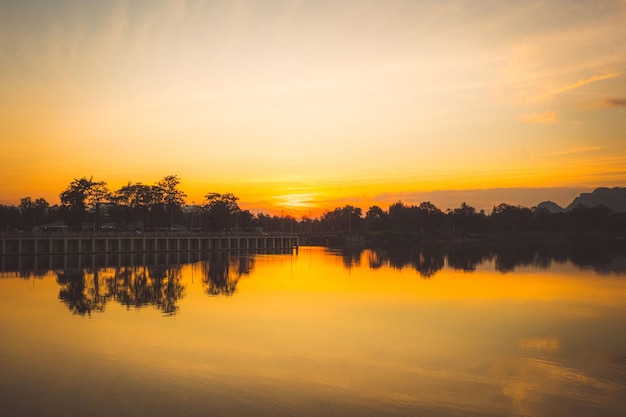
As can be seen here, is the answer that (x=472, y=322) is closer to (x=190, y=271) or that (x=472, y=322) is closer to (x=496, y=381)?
(x=496, y=381)

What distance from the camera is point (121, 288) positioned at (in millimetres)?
39844

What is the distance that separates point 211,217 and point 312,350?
10537 centimetres

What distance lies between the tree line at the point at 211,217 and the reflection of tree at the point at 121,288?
4490 centimetres

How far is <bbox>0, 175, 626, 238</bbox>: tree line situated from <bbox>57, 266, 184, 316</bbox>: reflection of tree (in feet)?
147

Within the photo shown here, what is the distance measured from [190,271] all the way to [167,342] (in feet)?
109

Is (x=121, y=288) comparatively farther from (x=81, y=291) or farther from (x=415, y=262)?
(x=415, y=262)

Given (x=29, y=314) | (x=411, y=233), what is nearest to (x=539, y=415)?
(x=29, y=314)

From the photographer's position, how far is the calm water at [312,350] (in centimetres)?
1486

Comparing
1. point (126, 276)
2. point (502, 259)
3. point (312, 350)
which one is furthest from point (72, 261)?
point (502, 259)

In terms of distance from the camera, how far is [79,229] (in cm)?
9162

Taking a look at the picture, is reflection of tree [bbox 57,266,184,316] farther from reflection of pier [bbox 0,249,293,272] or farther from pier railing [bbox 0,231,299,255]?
pier railing [bbox 0,231,299,255]

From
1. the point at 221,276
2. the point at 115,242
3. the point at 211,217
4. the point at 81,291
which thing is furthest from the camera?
the point at 211,217

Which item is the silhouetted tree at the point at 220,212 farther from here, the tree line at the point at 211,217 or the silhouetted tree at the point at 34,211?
the silhouetted tree at the point at 34,211

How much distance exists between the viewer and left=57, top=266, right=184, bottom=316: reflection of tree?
32406 millimetres
